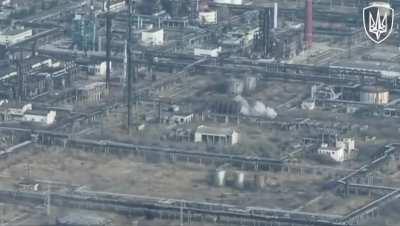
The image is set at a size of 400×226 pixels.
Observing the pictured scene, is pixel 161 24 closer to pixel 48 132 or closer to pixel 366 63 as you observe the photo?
pixel 366 63

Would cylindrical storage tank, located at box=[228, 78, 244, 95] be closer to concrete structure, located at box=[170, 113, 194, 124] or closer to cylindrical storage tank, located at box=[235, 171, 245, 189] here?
concrete structure, located at box=[170, 113, 194, 124]

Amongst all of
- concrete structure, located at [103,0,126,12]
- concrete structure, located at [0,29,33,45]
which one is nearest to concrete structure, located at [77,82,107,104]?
concrete structure, located at [0,29,33,45]

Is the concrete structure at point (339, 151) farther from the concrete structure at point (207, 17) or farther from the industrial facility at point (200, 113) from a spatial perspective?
the concrete structure at point (207, 17)

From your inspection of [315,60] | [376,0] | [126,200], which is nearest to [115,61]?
[315,60]

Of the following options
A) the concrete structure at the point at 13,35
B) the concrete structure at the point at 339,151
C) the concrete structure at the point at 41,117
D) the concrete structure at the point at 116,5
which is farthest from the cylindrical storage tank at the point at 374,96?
the concrete structure at the point at 116,5

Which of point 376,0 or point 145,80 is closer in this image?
point 376,0

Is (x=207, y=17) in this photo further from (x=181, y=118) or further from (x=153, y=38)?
(x=181, y=118)
